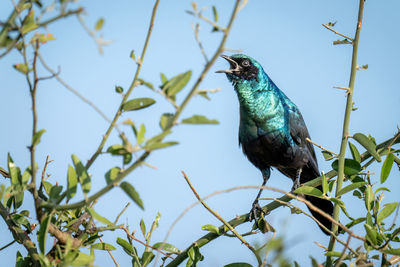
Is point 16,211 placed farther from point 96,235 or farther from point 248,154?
point 248,154

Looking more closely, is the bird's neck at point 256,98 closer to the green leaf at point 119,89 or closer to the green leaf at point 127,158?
the green leaf at point 119,89

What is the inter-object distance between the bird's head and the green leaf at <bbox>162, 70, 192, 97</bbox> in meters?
3.43

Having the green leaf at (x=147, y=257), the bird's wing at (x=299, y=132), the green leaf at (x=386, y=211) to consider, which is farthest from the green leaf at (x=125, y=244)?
the bird's wing at (x=299, y=132)

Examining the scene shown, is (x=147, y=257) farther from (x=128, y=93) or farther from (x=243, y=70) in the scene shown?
(x=243, y=70)

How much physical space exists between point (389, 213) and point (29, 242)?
1.52m

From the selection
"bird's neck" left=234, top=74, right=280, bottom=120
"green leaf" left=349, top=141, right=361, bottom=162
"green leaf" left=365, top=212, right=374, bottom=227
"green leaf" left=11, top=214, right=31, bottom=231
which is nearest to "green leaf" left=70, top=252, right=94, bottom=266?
"green leaf" left=11, top=214, right=31, bottom=231

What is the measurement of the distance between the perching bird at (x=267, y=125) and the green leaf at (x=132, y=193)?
3393 millimetres

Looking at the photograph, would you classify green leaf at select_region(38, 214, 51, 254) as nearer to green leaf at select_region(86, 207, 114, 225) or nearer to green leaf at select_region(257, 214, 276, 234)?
green leaf at select_region(86, 207, 114, 225)

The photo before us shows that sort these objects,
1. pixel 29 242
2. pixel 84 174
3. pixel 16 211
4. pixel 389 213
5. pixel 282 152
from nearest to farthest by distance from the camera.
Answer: pixel 84 174
pixel 29 242
pixel 16 211
pixel 389 213
pixel 282 152

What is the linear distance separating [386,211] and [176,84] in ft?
4.49

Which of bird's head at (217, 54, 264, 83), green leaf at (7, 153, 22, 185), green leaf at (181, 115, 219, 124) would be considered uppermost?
bird's head at (217, 54, 264, 83)

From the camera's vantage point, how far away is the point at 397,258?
2240 mm

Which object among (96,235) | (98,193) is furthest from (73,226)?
(98,193)

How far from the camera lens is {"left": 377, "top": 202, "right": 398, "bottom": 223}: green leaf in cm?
245
